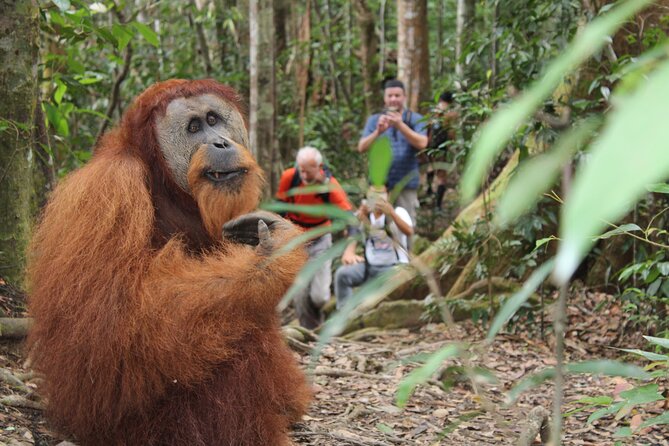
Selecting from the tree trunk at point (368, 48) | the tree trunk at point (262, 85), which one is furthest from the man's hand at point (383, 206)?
the tree trunk at point (368, 48)

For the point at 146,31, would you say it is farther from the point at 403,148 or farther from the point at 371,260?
the point at 403,148

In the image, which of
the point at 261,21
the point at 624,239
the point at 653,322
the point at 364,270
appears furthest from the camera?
the point at 261,21

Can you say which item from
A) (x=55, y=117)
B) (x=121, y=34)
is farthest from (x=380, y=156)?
(x=55, y=117)

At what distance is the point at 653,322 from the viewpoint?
4.80 meters

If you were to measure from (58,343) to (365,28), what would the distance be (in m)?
11.9

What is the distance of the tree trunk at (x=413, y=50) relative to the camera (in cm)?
1179

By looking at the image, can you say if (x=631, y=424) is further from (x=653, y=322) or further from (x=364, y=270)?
(x=364, y=270)

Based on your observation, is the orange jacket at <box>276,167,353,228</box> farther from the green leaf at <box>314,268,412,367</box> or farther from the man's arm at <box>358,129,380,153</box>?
the green leaf at <box>314,268,412,367</box>

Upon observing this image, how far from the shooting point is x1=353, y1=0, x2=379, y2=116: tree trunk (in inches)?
547

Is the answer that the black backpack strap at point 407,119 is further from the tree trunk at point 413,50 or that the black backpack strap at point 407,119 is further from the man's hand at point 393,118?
the tree trunk at point 413,50

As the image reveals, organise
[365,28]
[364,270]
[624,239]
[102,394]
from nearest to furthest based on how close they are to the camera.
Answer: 1. [102,394]
2. [624,239]
3. [364,270]
4. [365,28]

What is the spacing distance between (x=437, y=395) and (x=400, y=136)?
442 cm

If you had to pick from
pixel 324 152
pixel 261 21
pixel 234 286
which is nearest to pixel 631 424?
pixel 234 286

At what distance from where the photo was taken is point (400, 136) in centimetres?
838
